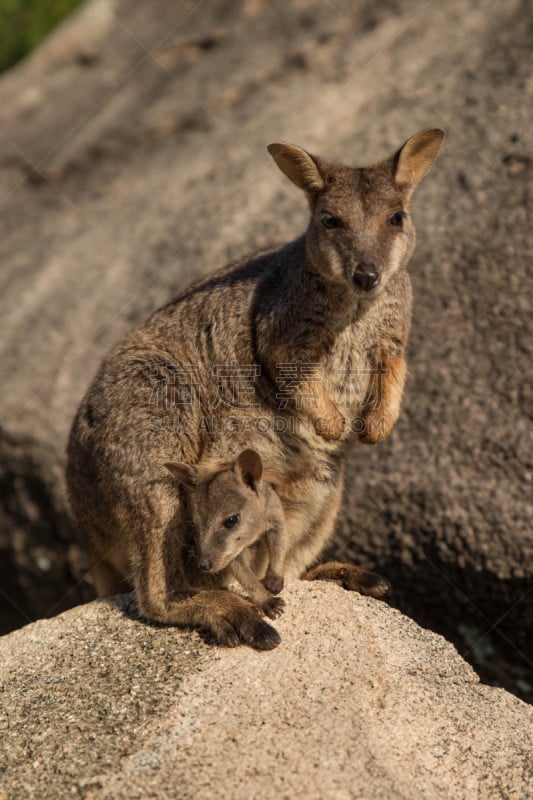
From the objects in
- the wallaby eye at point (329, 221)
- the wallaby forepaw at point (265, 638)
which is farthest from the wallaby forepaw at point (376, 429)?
the wallaby forepaw at point (265, 638)

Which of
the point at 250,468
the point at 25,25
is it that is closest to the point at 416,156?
the point at 250,468

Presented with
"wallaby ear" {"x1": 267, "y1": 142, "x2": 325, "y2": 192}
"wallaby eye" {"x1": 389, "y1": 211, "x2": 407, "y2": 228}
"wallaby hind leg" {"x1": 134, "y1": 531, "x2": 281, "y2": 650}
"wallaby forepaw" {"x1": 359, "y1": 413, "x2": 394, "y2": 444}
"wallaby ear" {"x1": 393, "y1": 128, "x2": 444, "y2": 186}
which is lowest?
"wallaby hind leg" {"x1": 134, "y1": 531, "x2": 281, "y2": 650}

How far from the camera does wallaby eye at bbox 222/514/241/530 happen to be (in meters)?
4.95

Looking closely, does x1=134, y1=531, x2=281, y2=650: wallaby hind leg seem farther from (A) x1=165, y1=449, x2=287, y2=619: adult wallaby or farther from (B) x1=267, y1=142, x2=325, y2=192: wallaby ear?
(B) x1=267, y1=142, x2=325, y2=192: wallaby ear

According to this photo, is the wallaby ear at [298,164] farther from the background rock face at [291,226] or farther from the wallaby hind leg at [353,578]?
the wallaby hind leg at [353,578]

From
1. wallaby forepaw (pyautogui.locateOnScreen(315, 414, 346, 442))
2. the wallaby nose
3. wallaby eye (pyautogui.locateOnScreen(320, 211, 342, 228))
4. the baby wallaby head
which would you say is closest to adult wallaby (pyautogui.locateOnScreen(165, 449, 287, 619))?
the baby wallaby head

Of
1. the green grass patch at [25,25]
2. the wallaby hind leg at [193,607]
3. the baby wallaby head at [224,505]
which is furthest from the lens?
the green grass patch at [25,25]


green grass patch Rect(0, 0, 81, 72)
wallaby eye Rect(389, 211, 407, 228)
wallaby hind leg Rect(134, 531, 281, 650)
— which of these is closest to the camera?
wallaby hind leg Rect(134, 531, 281, 650)

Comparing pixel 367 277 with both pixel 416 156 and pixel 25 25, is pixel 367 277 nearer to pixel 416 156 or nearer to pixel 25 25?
pixel 416 156

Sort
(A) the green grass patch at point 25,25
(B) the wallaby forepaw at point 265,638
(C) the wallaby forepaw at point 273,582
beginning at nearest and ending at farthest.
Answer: (B) the wallaby forepaw at point 265,638 < (C) the wallaby forepaw at point 273,582 < (A) the green grass patch at point 25,25

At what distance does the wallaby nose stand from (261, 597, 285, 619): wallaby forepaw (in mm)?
1725

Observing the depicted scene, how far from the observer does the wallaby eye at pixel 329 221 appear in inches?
201

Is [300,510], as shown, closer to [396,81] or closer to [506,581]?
[506,581]

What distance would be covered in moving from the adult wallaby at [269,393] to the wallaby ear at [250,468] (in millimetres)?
282
